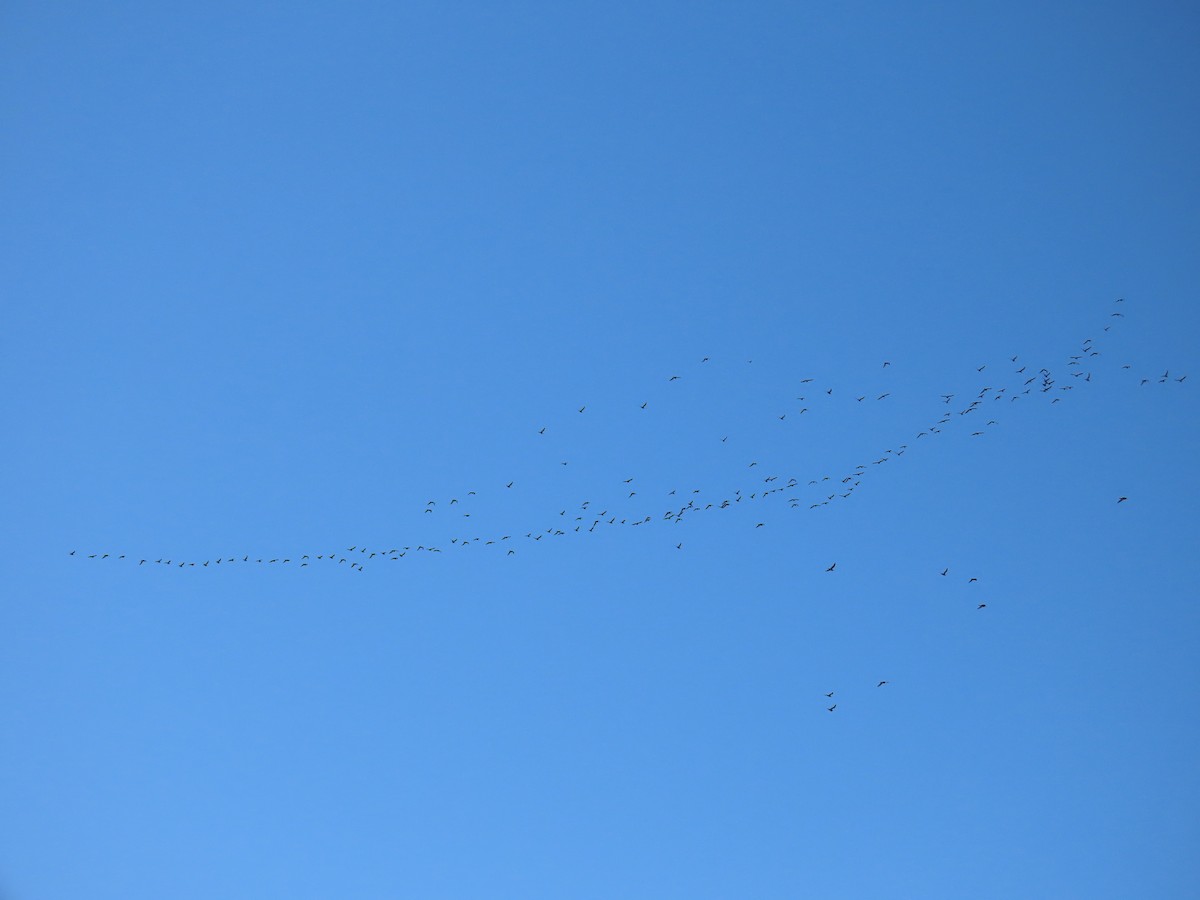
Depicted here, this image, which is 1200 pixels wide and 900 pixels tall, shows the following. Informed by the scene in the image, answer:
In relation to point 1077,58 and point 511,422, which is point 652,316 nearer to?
point 511,422

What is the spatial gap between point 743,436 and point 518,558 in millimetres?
1531

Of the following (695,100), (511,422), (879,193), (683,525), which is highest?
(695,100)

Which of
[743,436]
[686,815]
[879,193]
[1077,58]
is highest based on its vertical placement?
[1077,58]

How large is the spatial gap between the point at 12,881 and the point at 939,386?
6.79m

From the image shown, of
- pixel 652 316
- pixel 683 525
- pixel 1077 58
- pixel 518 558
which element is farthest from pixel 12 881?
pixel 1077 58

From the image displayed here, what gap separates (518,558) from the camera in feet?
16.6

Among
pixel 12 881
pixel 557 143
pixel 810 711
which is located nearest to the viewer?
pixel 810 711

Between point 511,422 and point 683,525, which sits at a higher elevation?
point 511,422

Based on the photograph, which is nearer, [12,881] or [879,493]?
[879,493]

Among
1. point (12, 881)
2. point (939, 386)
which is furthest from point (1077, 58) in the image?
point (12, 881)

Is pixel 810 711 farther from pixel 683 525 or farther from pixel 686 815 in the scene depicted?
pixel 683 525

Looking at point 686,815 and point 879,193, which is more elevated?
point 879,193

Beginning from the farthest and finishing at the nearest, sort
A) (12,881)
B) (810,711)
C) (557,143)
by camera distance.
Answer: (12,881)
(557,143)
(810,711)

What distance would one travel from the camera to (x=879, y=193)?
5.03m
